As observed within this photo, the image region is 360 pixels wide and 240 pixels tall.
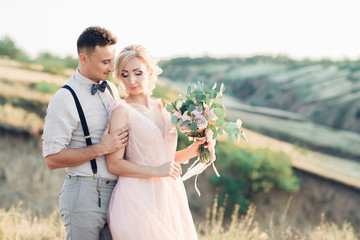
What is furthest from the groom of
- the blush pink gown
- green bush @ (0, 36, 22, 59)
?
green bush @ (0, 36, 22, 59)

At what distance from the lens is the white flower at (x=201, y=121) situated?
318 centimetres

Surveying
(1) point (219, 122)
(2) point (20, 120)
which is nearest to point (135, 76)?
(1) point (219, 122)

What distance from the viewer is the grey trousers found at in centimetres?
312

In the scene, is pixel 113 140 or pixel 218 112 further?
pixel 218 112

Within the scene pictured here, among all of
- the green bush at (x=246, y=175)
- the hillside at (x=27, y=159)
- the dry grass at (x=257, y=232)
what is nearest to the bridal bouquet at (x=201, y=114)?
the dry grass at (x=257, y=232)

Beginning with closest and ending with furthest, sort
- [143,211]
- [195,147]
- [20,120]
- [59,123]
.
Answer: [59,123], [143,211], [195,147], [20,120]

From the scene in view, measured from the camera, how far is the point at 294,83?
57594 mm

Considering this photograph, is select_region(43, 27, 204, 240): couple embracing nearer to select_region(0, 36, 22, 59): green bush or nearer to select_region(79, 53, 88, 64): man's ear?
select_region(79, 53, 88, 64): man's ear

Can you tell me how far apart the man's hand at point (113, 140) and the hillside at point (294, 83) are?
133 ft

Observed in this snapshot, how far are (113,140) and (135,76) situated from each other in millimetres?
565

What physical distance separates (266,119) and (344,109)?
9.11 m

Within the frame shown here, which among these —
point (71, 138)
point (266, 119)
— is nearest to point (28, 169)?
point (71, 138)

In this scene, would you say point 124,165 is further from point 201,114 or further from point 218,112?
point 218,112

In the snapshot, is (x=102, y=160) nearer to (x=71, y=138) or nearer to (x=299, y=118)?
(x=71, y=138)
